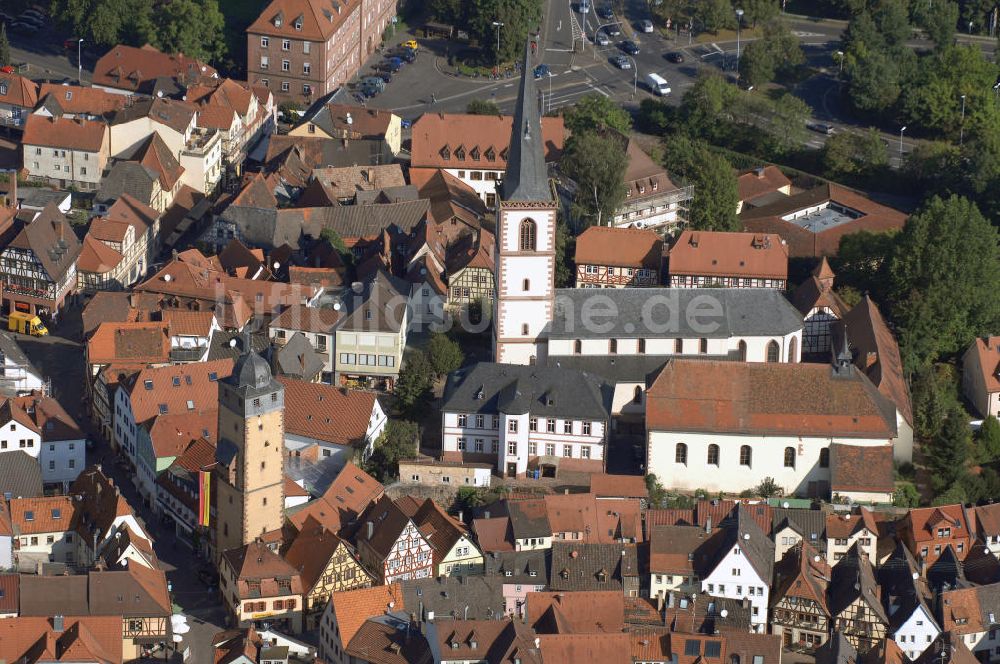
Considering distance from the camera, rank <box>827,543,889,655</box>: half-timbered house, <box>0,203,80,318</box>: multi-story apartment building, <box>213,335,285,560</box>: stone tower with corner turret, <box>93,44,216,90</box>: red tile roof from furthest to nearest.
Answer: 1. <box>93,44,216,90</box>: red tile roof
2. <box>0,203,80,318</box>: multi-story apartment building
3. <box>827,543,889,655</box>: half-timbered house
4. <box>213,335,285,560</box>: stone tower with corner turret

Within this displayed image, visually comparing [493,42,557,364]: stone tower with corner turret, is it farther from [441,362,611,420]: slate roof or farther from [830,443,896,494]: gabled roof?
[830,443,896,494]: gabled roof

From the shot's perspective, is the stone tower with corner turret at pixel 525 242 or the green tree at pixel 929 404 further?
the green tree at pixel 929 404

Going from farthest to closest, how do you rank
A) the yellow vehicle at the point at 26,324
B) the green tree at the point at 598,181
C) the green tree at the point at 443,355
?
1. the green tree at the point at 598,181
2. the yellow vehicle at the point at 26,324
3. the green tree at the point at 443,355

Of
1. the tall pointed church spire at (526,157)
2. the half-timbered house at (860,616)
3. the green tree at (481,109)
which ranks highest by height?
the tall pointed church spire at (526,157)

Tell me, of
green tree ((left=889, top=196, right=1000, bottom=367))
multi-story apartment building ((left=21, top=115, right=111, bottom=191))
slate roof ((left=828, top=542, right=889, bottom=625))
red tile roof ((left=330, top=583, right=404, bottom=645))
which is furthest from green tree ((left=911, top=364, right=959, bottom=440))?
multi-story apartment building ((left=21, top=115, right=111, bottom=191))

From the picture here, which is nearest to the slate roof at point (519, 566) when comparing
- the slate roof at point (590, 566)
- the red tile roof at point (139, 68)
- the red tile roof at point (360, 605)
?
the slate roof at point (590, 566)

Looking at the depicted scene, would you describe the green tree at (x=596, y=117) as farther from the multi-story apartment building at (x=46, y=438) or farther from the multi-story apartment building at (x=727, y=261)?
the multi-story apartment building at (x=46, y=438)

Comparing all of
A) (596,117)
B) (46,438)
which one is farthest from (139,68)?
(46,438)
